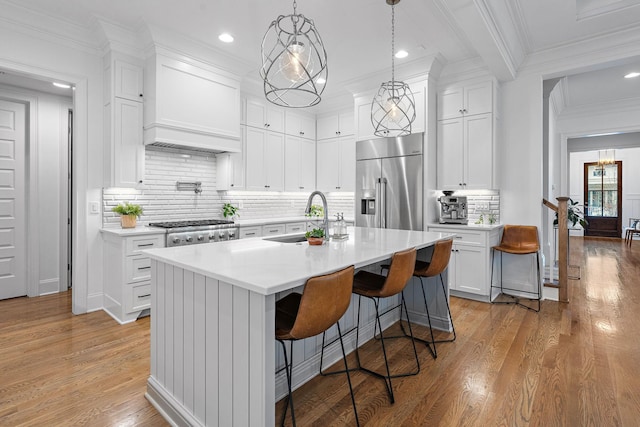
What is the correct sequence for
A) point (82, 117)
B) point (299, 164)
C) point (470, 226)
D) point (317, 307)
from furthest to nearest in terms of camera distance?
point (299, 164) < point (470, 226) < point (82, 117) < point (317, 307)

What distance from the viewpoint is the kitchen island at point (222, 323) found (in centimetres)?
143

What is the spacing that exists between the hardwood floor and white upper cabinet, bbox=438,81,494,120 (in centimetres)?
247

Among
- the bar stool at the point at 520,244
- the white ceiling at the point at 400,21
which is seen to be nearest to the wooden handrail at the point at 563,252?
the bar stool at the point at 520,244

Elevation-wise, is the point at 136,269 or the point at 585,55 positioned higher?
the point at 585,55

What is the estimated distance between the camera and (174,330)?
6.17ft

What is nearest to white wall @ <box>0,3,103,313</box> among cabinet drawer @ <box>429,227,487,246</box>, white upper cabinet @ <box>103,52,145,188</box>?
white upper cabinet @ <box>103,52,145,188</box>

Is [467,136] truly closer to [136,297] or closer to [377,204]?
[377,204]

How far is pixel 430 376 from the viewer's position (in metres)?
2.32

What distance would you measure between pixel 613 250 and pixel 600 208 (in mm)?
3235

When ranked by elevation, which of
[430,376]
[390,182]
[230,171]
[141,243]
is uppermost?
[230,171]

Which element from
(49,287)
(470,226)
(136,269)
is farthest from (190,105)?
(470,226)

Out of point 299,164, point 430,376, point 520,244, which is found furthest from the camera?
point 299,164

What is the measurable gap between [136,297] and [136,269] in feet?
→ 0.92

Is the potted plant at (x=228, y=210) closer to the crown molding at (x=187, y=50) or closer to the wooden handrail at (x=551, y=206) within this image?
the crown molding at (x=187, y=50)
